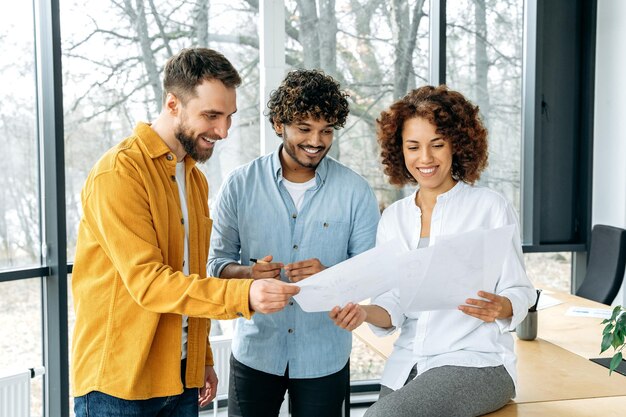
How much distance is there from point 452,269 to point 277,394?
86 cm

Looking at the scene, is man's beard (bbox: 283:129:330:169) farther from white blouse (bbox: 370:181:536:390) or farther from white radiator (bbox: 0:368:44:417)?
white radiator (bbox: 0:368:44:417)

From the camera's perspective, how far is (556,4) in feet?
15.3

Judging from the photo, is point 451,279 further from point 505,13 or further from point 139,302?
point 505,13

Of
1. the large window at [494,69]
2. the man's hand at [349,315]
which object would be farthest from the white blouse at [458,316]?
the large window at [494,69]

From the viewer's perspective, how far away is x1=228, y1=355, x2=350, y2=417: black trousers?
2.30 meters

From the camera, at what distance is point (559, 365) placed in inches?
93.5

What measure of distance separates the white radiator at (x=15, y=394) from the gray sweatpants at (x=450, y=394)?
203cm

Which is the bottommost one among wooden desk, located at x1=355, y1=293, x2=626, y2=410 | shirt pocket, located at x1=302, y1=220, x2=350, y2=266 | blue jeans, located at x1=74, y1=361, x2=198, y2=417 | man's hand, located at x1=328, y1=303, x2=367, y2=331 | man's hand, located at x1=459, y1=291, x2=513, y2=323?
wooden desk, located at x1=355, y1=293, x2=626, y2=410

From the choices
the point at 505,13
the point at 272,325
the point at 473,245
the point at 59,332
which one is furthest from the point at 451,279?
the point at 505,13

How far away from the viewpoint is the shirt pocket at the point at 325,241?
2.32m

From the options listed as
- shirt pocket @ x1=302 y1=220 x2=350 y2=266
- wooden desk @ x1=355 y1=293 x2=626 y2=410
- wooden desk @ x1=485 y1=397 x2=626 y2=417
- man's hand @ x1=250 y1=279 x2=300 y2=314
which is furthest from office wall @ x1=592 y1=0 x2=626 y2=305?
man's hand @ x1=250 y1=279 x2=300 y2=314

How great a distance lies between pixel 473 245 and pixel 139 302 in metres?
0.85

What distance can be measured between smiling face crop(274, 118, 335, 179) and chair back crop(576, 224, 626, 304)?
2327 millimetres

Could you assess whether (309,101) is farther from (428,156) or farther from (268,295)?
(268,295)
